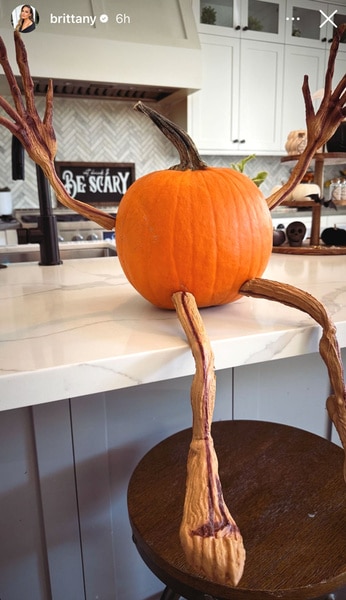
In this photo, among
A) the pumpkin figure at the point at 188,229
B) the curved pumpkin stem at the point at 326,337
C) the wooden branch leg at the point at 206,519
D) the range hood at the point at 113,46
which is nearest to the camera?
the wooden branch leg at the point at 206,519

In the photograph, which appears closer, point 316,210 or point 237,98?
point 316,210

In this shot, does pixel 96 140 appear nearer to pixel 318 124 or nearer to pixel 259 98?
pixel 259 98

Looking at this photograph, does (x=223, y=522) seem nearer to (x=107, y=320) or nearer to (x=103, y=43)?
(x=107, y=320)

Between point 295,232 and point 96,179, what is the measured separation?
2.62m

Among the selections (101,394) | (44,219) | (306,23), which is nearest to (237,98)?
(306,23)

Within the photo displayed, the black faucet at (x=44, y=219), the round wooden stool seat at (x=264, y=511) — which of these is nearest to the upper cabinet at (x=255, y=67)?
the black faucet at (x=44, y=219)

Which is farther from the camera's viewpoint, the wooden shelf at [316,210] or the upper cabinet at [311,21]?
the upper cabinet at [311,21]

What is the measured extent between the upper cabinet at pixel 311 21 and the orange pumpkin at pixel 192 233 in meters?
3.76

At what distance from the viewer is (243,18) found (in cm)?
334

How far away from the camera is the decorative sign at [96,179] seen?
11.4ft

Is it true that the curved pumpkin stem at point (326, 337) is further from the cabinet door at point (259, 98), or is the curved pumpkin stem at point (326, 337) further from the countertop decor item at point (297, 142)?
the cabinet door at point (259, 98)

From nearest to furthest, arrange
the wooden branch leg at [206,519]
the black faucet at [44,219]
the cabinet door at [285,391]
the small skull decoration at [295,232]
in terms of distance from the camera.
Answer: the wooden branch leg at [206,519] < the cabinet door at [285,391] < the black faucet at [44,219] < the small skull decoration at [295,232]

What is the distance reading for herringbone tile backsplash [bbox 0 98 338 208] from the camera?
336cm

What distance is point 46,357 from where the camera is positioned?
0.45 metres
